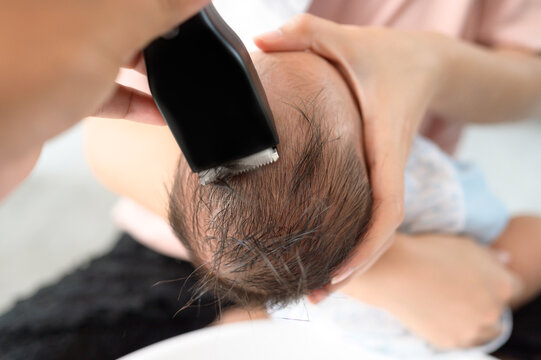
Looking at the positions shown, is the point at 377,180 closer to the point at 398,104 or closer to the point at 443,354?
the point at 398,104

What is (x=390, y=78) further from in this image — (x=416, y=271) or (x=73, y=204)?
(x=73, y=204)

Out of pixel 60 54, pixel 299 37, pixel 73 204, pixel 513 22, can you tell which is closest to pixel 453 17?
pixel 513 22

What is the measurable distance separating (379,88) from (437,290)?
0.34 meters

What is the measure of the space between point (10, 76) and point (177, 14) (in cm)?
9

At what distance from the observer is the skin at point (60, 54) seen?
0.63ft

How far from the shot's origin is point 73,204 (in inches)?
51.9

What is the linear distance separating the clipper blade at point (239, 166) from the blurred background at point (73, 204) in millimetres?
917

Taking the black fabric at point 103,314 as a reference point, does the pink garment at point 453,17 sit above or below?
above

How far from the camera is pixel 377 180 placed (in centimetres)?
48

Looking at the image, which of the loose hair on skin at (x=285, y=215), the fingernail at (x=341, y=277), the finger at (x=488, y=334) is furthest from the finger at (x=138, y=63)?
the finger at (x=488, y=334)

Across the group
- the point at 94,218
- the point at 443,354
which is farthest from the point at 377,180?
the point at 94,218

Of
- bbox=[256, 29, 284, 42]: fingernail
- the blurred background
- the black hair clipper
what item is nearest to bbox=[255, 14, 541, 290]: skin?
bbox=[256, 29, 284, 42]: fingernail

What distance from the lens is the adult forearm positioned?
640mm

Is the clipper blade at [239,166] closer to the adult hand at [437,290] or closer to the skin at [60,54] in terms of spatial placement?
the skin at [60,54]
